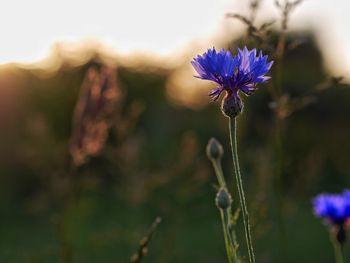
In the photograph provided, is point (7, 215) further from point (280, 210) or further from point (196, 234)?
point (280, 210)

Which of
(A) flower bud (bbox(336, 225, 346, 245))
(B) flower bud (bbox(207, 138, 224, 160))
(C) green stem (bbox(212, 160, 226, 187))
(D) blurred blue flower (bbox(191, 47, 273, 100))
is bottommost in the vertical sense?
(A) flower bud (bbox(336, 225, 346, 245))

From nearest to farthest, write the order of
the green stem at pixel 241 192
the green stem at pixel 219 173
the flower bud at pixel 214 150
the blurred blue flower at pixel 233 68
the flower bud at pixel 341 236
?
the green stem at pixel 241 192 < the blurred blue flower at pixel 233 68 < the green stem at pixel 219 173 < the flower bud at pixel 214 150 < the flower bud at pixel 341 236

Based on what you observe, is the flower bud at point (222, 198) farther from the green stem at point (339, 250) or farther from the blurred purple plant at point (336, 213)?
the blurred purple plant at point (336, 213)

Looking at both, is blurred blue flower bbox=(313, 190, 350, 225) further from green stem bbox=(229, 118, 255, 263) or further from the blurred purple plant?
green stem bbox=(229, 118, 255, 263)

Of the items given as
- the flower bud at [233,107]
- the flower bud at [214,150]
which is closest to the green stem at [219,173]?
the flower bud at [214,150]

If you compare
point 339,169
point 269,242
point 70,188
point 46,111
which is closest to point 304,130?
point 339,169

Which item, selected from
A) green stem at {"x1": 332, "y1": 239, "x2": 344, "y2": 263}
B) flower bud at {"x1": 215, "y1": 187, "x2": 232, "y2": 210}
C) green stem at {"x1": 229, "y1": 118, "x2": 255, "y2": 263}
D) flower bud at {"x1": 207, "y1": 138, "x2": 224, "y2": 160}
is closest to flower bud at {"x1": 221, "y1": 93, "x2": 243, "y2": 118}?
green stem at {"x1": 229, "y1": 118, "x2": 255, "y2": 263}

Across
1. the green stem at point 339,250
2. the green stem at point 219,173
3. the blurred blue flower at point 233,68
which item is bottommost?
the green stem at point 339,250

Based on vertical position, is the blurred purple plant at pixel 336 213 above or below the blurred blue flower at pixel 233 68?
below
